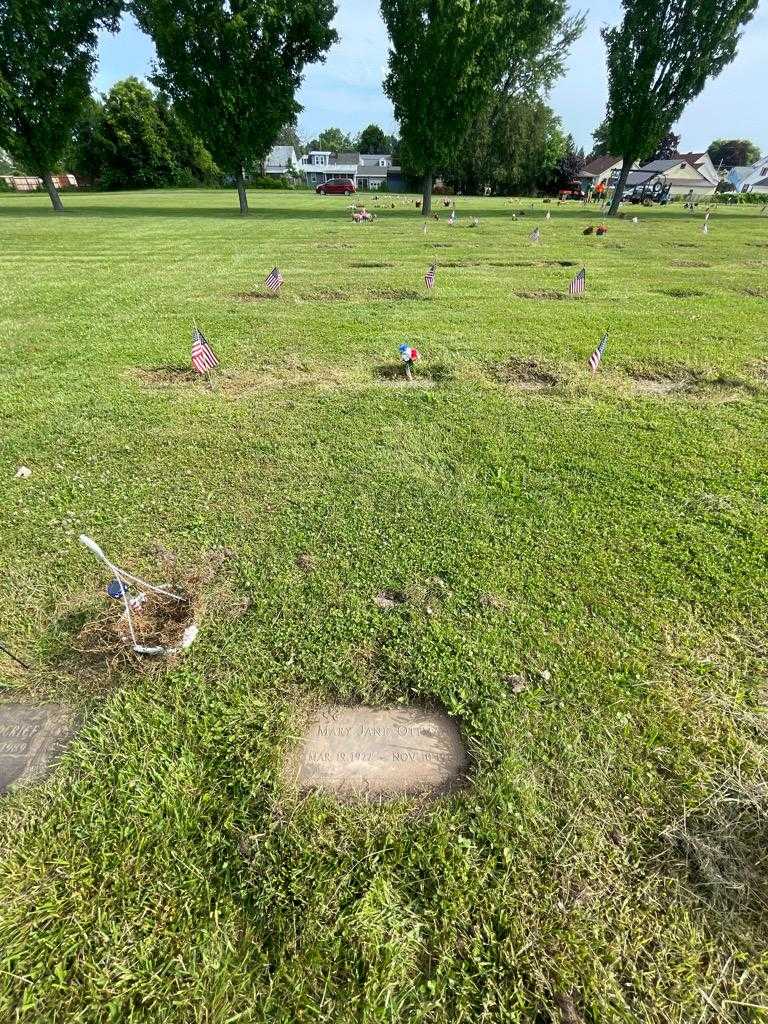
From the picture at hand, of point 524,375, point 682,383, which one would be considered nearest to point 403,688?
point 524,375

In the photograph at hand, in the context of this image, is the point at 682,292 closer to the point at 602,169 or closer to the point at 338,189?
the point at 338,189

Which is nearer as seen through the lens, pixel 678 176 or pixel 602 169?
pixel 678 176

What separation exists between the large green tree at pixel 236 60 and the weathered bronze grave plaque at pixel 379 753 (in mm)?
24464

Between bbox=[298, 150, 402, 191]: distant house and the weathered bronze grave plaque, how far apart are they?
75555 mm

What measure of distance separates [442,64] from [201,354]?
21.0 m

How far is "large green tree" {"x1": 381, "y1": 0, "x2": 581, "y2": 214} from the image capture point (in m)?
17.8

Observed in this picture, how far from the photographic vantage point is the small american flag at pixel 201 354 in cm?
507

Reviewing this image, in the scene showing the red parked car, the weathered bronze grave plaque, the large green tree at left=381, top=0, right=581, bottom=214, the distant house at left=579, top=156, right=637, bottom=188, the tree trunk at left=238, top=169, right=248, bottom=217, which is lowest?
the weathered bronze grave plaque

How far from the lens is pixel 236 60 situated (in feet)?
61.1

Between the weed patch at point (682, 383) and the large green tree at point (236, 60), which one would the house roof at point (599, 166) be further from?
the weed patch at point (682, 383)

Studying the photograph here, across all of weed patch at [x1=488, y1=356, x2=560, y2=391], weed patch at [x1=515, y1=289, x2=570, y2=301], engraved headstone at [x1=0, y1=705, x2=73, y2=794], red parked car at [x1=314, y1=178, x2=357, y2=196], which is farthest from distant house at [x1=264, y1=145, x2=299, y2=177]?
engraved headstone at [x1=0, y1=705, x2=73, y2=794]

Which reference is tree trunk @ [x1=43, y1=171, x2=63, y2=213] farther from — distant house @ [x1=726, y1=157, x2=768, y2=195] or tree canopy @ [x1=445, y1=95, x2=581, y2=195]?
distant house @ [x1=726, y1=157, x2=768, y2=195]

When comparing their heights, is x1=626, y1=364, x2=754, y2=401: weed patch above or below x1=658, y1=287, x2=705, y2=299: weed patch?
below

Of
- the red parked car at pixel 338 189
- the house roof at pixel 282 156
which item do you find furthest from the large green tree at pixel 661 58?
the house roof at pixel 282 156
